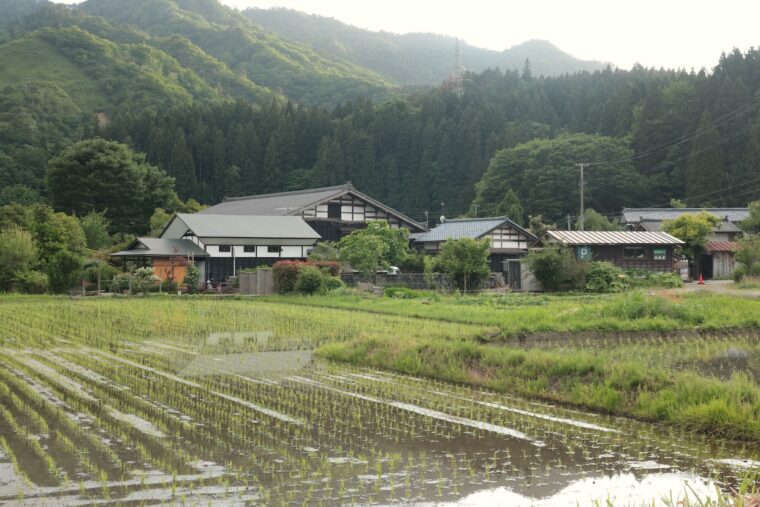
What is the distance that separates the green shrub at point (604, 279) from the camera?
88.0 feet

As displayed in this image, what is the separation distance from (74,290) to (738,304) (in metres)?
24.3

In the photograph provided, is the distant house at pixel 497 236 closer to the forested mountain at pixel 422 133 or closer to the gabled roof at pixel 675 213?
the gabled roof at pixel 675 213

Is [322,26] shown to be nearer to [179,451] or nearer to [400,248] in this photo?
[400,248]

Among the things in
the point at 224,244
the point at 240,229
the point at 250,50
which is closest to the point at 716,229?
the point at 240,229

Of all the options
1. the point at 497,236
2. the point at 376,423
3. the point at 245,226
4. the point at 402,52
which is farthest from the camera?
the point at 402,52

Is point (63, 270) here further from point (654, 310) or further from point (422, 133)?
point (422, 133)

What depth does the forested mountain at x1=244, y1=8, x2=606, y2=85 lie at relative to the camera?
158 metres

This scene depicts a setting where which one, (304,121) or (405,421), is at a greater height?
(304,121)

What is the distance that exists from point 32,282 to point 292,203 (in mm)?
17228

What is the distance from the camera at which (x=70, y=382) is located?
34.4ft

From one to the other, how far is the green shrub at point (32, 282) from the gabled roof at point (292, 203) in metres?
14.5

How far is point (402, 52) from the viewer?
170250 millimetres

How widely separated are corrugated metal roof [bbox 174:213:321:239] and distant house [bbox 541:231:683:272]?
13195mm

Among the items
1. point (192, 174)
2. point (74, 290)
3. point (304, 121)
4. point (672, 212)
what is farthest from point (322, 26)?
point (74, 290)
